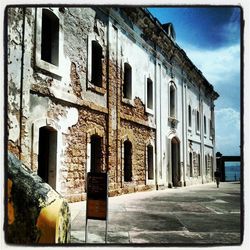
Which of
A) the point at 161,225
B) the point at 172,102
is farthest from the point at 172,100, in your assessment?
the point at 161,225

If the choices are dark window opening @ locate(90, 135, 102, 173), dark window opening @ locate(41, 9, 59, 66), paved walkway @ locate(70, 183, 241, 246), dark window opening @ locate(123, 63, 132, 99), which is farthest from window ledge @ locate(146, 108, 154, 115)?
dark window opening @ locate(41, 9, 59, 66)

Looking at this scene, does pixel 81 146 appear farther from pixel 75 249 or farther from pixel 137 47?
pixel 137 47

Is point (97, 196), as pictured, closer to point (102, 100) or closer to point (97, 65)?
point (102, 100)

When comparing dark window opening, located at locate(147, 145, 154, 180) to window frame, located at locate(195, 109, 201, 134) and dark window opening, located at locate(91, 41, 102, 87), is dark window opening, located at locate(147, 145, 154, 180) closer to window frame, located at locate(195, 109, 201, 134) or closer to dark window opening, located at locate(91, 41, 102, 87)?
window frame, located at locate(195, 109, 201, 134)

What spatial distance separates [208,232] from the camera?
5.42m

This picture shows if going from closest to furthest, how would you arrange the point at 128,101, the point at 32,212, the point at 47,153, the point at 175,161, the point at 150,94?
1. the point at 32,212
2. the point at 47,153
3. the point at 128,101
4. the point at 150,94
5. the point at 175,161

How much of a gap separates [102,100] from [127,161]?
2341 mm

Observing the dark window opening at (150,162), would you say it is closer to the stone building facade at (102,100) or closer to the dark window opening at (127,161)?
the stone building facade at (102,100)

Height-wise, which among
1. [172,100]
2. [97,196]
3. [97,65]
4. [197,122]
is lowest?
[97,196]

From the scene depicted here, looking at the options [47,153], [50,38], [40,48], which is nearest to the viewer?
[40,48]

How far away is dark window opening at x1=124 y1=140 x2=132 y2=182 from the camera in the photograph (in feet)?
34.3

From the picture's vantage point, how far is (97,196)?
15.9 ft

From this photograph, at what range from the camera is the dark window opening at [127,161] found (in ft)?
34.3

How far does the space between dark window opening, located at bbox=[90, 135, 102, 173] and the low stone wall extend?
13.7 ft
